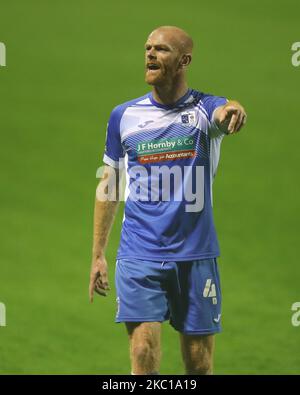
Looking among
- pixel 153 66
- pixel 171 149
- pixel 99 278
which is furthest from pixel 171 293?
pixel 153 66

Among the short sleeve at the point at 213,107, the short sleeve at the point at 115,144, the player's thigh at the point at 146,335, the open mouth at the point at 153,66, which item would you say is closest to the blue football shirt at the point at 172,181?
the short sleeve at the point at 213,107

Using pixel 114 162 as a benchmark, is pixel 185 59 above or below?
above

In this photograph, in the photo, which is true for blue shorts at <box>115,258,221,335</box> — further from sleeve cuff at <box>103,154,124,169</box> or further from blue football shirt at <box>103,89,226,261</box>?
sleeve cuff at <box>103,154,124,169</box>

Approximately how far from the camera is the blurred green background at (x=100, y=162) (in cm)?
1099

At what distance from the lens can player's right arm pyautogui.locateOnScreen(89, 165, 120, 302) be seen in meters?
7.87

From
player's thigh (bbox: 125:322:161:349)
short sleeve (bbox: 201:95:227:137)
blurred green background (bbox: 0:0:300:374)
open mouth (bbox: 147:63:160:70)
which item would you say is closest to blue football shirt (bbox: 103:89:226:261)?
short sleeve (bbox: 201:95:227:137)

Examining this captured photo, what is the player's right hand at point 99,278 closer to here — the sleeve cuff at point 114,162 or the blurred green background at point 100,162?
the sleeve cuff at point 114,162

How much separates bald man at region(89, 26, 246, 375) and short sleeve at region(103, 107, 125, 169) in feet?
0.17

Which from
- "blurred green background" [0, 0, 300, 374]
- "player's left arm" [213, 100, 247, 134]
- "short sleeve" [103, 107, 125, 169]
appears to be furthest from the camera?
"blurred green background" [0, 0, 300, 374]

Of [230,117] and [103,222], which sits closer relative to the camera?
[230,117]

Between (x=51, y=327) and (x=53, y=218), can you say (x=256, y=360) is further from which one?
(x=53, y=218)

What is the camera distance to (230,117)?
24.0ft

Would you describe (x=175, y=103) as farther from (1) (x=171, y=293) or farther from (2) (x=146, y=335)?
(2) (x=146, y=335)

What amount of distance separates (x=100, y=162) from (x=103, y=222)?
7322 mm
